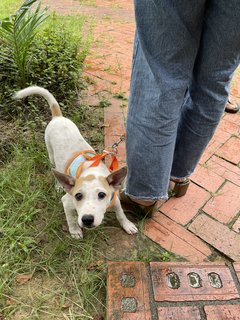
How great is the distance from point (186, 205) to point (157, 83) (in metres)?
1.00

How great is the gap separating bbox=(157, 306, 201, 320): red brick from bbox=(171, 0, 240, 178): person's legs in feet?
2.59

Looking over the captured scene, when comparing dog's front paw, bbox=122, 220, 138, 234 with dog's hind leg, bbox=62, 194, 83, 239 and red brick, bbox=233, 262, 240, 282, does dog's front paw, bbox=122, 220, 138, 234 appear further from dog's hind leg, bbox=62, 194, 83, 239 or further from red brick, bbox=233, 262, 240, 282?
red brick, bbox=233, 262, 240, 282

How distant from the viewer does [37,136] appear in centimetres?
272

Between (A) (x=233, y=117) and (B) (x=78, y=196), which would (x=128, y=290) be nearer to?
(B) (x=78, y=196)

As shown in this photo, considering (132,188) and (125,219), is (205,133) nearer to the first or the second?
(132,188)

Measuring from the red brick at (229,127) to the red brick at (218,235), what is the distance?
1.00m

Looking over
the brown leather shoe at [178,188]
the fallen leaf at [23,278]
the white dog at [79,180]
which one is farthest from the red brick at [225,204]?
the fallen leaf at [23,278]

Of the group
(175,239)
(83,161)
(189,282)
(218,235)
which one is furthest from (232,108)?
(189,282)

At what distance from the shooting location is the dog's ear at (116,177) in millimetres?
1731

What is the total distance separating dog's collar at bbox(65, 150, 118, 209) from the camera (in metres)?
1.89

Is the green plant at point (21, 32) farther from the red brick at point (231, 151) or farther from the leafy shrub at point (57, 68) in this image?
the red brick at point (231, 151)

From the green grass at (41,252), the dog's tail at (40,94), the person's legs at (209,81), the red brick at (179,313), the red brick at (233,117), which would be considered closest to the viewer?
the person's legs at (209,81)

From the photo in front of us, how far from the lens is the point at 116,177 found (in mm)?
1772

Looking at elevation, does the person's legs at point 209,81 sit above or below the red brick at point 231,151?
above
